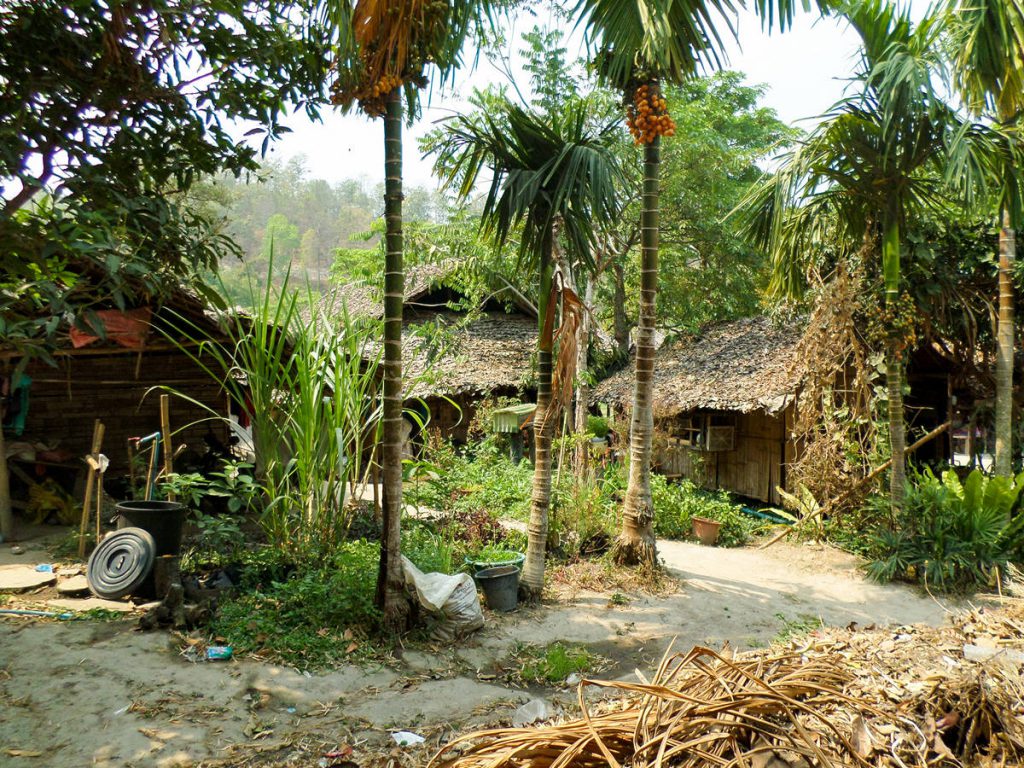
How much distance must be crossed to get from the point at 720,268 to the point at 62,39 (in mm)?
14589

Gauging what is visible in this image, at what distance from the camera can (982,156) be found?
663cm

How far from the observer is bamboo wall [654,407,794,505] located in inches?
439

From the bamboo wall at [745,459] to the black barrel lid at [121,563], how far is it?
26.1 ft

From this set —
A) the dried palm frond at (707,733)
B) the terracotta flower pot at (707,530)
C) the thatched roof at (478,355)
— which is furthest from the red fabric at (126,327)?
the dried palm frond at (707,733)

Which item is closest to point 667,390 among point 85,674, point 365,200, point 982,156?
point 982,156

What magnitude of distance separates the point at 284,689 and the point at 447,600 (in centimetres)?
136

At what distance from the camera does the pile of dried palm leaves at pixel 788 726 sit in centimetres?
115

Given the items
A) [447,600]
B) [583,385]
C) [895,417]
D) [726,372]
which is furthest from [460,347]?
[447,600]

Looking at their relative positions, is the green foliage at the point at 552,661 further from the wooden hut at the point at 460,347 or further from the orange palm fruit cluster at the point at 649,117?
the wooden hut at the point at 460,347

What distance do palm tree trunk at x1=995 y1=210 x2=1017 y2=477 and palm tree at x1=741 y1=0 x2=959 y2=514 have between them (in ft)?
2.93

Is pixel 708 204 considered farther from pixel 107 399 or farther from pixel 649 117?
pixel 107 399

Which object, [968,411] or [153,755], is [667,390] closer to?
[968,411]

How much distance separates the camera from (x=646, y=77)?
6.42m

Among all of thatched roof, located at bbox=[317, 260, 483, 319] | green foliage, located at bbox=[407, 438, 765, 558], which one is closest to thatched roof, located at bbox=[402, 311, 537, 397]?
thatched roof, located at bbox=[317, 260, 483, 319]
